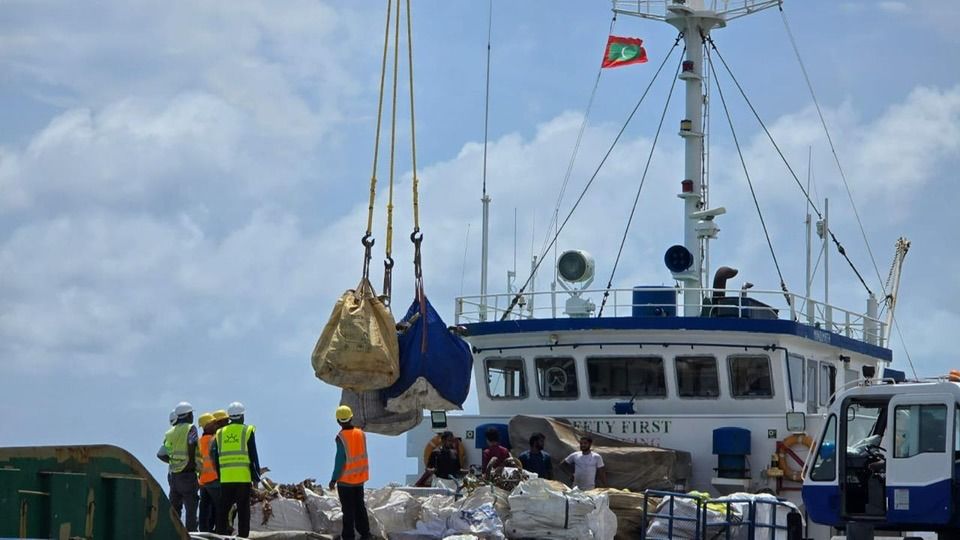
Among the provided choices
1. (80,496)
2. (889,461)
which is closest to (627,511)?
(889,461)

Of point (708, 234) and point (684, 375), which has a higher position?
point (708, 234)

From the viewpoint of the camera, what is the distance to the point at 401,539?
17.0 m

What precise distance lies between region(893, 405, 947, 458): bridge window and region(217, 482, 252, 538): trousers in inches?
265

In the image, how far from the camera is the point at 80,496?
1056cm

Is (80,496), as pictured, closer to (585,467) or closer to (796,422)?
(585,467)

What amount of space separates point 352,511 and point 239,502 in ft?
3.99

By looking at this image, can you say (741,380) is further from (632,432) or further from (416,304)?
(416,304)

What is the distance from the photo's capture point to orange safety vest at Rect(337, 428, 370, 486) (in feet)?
53.7

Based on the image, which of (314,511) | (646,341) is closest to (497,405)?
(646,341)

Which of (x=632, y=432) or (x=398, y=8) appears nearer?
(x=398, y=8)

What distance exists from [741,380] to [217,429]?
7.60 meters

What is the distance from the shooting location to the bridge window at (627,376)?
21766 mm

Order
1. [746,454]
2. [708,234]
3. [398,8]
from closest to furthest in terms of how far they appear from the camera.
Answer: [398,8] → [746,454] → [708,234]

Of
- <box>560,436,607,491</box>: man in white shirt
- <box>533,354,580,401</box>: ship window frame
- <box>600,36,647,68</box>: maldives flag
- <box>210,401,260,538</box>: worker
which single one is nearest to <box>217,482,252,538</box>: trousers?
<box>210,401,260,538</box>: worker
